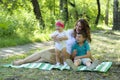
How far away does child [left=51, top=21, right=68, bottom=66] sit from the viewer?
24.6ft

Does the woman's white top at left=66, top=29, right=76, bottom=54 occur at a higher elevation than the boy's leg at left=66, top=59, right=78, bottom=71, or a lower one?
higher

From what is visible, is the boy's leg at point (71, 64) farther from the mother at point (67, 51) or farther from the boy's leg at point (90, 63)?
the mother at point (67, 51)

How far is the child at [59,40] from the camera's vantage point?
7.49 meters

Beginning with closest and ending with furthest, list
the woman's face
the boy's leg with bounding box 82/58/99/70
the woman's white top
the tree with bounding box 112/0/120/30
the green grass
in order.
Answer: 1. the boy's leg with bounding box 82/58/99/70
2. the woman's face
3. the woman's white top
4. the green grass
5. the tree with bounding box 112/0/120/30

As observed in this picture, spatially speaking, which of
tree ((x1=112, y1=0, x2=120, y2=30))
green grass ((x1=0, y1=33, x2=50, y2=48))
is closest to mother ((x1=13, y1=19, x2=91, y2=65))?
green grass ((x1=0, y1=33, x2=50, y2=48))

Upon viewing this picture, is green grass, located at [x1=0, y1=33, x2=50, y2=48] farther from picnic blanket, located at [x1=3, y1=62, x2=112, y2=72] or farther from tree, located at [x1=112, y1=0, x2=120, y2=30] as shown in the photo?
tree, located at [x1=112, y1=0, x2=120, y2=30]

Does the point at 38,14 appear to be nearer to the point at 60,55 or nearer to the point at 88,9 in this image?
the point at 60,55

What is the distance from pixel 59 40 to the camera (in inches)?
297

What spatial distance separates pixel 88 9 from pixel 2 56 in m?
40.1

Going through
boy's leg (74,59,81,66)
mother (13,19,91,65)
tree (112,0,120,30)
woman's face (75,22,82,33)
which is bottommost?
tree (112,0,120,30)

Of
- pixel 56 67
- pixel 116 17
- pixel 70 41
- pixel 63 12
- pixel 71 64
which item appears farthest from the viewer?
pixel 63 12

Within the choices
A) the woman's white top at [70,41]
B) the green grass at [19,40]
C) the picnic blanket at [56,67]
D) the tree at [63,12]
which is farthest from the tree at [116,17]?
the picnic blanket at [56,67]

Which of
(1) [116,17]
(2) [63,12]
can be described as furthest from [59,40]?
(2) [63,12]

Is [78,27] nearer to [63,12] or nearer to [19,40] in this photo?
[19,40]
